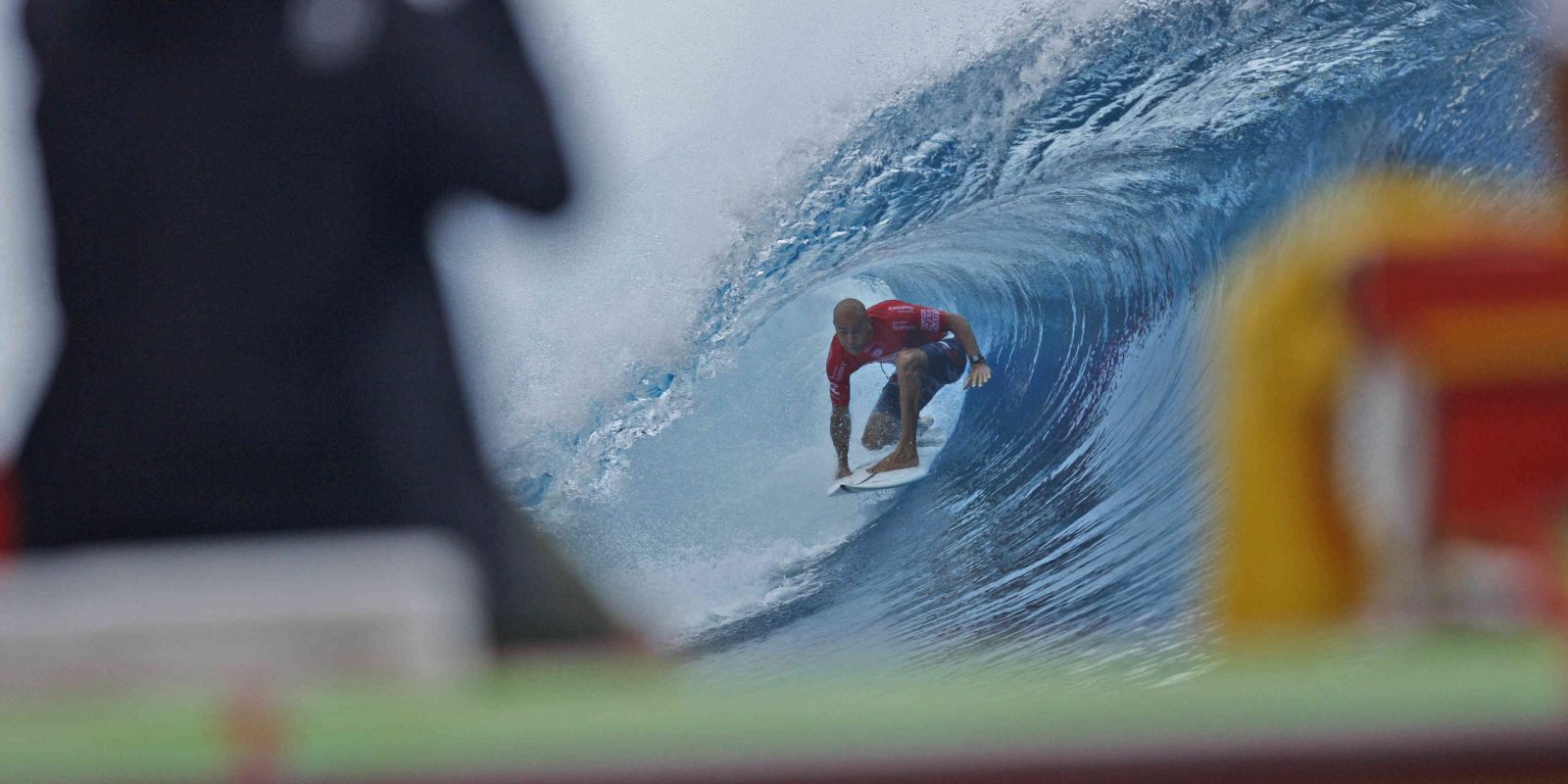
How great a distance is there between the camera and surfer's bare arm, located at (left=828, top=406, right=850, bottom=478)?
6.14 meters

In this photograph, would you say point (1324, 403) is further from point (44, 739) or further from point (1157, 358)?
point (1157, 358)

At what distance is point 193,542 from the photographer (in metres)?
0.56

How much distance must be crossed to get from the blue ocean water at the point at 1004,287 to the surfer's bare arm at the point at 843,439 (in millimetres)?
82

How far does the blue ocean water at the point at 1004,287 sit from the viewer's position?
18.8ft

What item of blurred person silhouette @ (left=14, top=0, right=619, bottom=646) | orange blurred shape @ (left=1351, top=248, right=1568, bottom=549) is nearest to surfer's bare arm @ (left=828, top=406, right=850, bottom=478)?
blurred person silhouette @ (left=14, top=0, right=619, bottom=646)

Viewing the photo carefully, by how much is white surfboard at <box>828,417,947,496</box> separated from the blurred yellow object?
5292 millimetres

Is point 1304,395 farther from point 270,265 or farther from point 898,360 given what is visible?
point 898,360

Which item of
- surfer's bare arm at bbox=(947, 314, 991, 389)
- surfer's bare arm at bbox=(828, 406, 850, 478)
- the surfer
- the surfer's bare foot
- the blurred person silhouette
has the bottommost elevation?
surfer's bare arm at bbox=(828, 406, 850, 478)

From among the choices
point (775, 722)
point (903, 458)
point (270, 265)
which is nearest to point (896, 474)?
point (903, 458)

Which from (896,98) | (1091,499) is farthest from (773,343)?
(1091,499)

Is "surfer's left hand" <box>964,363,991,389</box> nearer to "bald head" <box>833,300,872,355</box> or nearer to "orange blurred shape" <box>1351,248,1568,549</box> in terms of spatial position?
"bald head" <box>833,300,872,355</box>

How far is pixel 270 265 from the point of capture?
58cm

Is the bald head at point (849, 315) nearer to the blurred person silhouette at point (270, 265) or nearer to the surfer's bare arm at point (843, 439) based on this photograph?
the surfer's bare arm at point (843, 439)

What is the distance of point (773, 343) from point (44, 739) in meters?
6.14
